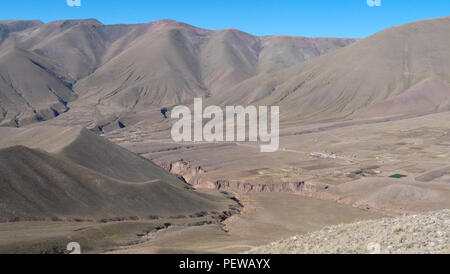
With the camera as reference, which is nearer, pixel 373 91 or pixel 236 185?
pixel 236 185

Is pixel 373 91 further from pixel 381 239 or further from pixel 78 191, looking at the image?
pixel 381 239

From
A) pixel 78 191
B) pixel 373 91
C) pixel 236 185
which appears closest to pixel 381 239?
pixel 78 191

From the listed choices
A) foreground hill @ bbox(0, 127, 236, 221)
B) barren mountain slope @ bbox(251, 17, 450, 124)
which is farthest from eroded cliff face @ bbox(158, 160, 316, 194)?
barren mountain slope @ bbox(251, 17, 450, 124)

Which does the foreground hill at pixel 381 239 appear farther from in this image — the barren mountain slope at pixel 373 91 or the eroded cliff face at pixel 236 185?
the barren mountain slope at pixel 373 91

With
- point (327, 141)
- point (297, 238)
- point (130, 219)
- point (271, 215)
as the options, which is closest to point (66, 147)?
point (130, 219)

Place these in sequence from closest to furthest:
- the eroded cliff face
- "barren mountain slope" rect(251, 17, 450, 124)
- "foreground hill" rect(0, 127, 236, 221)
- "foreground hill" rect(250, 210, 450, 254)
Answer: "foreground hill" rect(250, 210, 450, 254) < "foreground hill" rect(0, 127, 236, 221) < the eroded cliff face < "barren mountain slope" rect(251, 17, 450, 124)

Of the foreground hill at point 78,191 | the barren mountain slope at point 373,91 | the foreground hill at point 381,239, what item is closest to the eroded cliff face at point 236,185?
the foreground hill at point 78,191

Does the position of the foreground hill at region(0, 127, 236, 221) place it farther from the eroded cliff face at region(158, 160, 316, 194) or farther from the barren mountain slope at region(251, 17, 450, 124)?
the barren mountain slope at region(251, 17, 450, 124)
